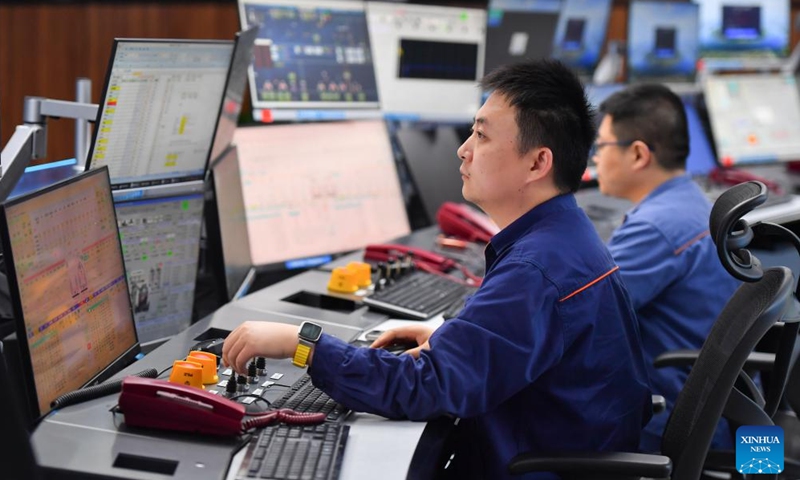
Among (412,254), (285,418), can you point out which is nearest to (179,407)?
(285,418)

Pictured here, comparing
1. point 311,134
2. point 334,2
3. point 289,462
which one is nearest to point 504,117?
point 289,462

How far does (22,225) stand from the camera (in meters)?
1.38

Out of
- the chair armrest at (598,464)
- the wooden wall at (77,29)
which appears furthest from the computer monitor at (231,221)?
the wooden wall at (77,29)

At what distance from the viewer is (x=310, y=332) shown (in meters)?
1.48

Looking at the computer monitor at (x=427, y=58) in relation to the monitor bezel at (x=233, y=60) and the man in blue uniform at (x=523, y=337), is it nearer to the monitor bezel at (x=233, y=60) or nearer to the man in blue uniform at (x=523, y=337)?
the monitor bezel at (x=233, y=60)

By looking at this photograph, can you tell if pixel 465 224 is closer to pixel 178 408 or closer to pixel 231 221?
pixel 231 221

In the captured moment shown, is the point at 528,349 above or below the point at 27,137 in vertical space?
below

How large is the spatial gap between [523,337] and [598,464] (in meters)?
0.26

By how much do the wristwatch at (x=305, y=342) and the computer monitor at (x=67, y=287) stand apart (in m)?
0.39

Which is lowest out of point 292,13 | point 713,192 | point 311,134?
point 713,192

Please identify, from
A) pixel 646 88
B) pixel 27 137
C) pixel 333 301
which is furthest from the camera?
pixel 646 88

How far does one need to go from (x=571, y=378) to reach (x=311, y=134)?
5.15ft

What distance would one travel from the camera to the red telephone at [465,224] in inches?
114

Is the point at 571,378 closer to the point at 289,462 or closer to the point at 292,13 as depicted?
the point at 289,462
